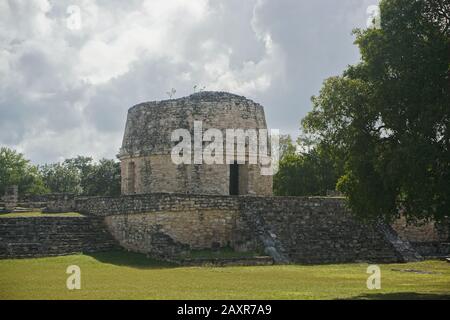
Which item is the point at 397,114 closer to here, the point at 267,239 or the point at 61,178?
the point at 267,239

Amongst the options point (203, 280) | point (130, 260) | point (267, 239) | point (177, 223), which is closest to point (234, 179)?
point (177, 223)

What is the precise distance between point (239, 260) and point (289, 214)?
4.54 m

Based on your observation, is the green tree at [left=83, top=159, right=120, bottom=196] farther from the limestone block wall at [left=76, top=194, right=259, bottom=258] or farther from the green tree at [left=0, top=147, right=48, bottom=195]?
the limestone block wall at [left=76, top=194, right=259, bottom=258]

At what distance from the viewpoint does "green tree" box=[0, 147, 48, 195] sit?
53.3 metres

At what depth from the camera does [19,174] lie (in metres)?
55.3

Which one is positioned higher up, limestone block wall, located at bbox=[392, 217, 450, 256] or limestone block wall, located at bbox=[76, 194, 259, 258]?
limestone block wall, located at bbox=[76, 194, 259, 258]

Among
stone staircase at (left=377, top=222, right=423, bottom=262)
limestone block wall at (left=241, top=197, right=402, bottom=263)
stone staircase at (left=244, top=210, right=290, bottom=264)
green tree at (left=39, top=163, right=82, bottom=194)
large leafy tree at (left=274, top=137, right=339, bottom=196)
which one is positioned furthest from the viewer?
green tree at (left=39, top=163, right=82, bottom=194)

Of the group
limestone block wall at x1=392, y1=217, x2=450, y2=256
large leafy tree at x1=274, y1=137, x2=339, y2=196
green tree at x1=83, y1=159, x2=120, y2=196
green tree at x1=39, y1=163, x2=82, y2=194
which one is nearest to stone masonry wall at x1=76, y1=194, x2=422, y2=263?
limestone block wall at x1=392, y1=217, x2=450, y2=256

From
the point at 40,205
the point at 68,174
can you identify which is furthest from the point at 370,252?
the point at 68,174

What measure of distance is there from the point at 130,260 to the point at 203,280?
5920 millimetres

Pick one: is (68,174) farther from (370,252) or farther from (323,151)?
(323,151)

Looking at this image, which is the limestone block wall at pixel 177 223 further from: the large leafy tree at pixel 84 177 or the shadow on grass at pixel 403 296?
the large leafy tree at pixel 84 177

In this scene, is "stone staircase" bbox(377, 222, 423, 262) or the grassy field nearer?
the grassy field

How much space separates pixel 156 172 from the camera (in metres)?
25.9
